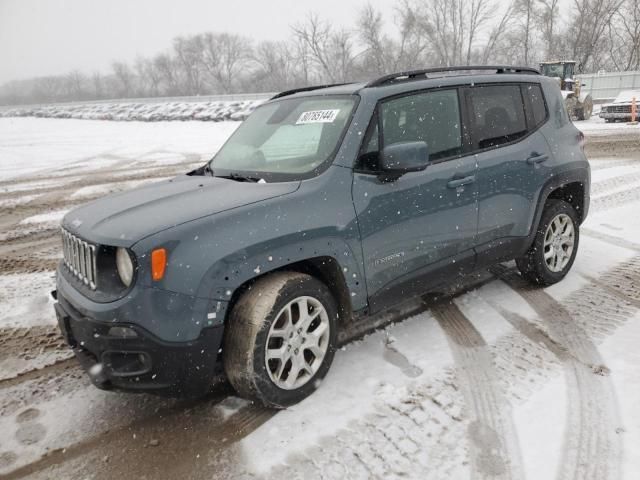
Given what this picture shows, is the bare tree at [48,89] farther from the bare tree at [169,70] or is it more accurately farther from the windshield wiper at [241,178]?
the windshield wiper at [241,178]

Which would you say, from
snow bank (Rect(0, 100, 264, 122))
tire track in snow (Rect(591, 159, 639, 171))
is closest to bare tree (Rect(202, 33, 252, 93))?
snow bank (Rect(0, 100, 264, 122))

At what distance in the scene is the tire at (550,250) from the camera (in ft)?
13.8

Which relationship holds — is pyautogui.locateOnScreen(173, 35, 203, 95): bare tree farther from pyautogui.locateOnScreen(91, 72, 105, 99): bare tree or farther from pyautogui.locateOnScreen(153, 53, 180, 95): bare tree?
pyautogui.locateOnScreen(91, 72, 105, 99): bare tree

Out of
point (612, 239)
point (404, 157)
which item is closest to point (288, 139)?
point (404, 157)

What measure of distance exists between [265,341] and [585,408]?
71.1 inches

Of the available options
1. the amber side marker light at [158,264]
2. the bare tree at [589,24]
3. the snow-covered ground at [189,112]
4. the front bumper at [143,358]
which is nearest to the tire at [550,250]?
the front bumper at [143,358]

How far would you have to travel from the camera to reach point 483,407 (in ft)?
9.05

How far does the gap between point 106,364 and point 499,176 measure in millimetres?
2977

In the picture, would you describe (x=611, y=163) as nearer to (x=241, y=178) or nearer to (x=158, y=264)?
(x=241, y=178)

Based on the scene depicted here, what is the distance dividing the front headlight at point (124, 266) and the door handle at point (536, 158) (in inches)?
124

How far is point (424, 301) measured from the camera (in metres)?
4.24

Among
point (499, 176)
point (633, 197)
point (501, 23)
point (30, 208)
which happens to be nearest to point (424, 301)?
point (499, 176)

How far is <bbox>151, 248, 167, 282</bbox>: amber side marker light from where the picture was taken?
2348mm

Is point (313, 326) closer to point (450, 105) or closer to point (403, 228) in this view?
point (403, 228)
